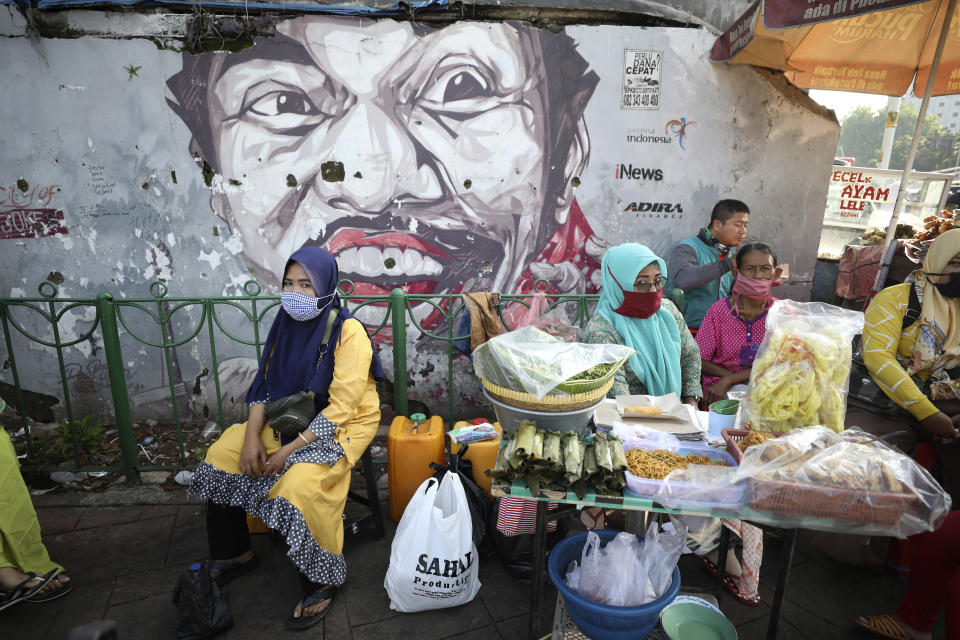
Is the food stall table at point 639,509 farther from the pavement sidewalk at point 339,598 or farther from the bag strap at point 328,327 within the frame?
the bag strap at point 328,327

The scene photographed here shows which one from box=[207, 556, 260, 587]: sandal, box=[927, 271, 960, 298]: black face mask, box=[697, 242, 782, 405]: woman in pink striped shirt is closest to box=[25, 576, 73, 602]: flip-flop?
box=[207, 556, 260, 587]: sandal

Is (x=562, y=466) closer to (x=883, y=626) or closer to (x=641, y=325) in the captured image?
(x=641, y=325)

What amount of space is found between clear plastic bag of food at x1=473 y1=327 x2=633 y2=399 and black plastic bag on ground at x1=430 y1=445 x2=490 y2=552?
810 mm

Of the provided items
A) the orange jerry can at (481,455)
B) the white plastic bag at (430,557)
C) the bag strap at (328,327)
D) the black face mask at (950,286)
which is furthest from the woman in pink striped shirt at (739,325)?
the bag strap at (328,327)

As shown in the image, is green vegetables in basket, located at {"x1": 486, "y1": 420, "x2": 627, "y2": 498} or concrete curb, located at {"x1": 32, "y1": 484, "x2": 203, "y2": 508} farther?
concrete curb, located at {"x1": 32, "y1": 484, "x2": 203, "y2": 508}

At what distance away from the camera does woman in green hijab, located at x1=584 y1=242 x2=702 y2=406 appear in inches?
110

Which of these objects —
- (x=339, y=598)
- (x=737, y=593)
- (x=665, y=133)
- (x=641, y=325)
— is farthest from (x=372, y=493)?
(x=665, y=133)

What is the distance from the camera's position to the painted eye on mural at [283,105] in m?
4.12

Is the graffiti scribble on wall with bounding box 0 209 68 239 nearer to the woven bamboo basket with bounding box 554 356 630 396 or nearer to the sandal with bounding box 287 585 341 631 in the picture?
the sandal with bounding box 287 585 341 631

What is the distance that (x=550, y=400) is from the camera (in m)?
1.93

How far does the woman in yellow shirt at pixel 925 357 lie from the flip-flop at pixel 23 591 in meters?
4.49

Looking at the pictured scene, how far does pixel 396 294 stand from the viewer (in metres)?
3.23

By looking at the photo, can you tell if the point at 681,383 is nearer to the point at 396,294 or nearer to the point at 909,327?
the point at 909,327

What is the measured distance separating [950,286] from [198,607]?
3.98 m
